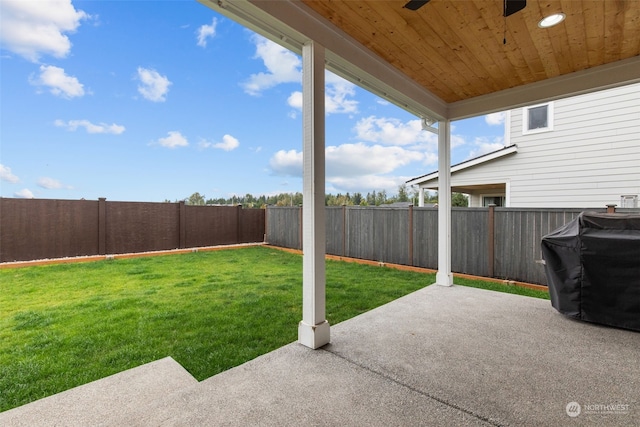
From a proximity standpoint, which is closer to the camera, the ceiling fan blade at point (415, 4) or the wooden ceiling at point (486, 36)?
the ceiling fan blade at point (415, 4)

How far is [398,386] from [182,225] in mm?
7790

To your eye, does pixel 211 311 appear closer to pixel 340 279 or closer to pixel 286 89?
pixel 340 279

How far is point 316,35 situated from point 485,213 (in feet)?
13.6

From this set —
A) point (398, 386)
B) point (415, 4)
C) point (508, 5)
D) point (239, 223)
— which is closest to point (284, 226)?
point (239, 223)

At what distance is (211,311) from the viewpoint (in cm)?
329

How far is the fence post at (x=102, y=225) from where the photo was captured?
6.84 meters

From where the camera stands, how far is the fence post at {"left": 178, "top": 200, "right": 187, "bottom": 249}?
815 centimetres

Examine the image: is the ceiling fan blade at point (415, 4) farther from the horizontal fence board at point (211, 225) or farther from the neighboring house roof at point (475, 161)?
the horizontal fence board at point (211, 225)

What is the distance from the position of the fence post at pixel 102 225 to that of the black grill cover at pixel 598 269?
8458mm

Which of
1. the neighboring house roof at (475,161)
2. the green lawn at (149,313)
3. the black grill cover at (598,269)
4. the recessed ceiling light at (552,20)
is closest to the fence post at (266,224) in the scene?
the green lawn at (149,313)

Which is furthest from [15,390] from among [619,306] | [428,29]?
[619,306]

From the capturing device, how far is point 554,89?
128 inches

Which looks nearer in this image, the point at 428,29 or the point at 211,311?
the point at 428,29

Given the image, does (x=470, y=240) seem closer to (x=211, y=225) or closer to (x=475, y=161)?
(x=475, y=161)
